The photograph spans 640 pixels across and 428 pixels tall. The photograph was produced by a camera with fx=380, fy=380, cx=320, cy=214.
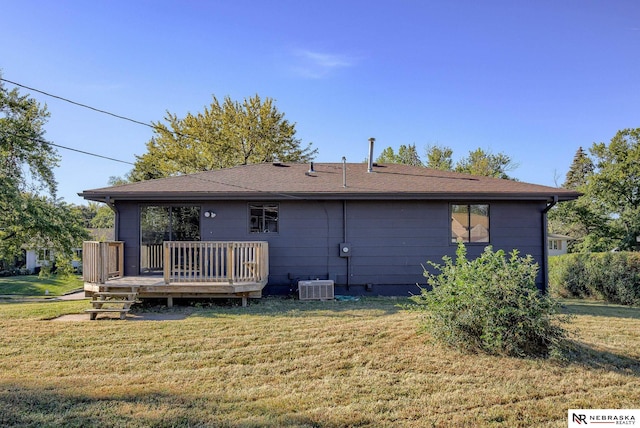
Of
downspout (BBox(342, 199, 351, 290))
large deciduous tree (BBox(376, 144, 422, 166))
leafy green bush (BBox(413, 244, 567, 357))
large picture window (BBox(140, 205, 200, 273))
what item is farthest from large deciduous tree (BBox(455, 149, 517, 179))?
leafy green bush (BBox(413, 244, 567, 357))

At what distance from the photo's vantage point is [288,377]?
402cm

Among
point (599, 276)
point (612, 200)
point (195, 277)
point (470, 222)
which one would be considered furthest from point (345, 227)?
point (612, 200)

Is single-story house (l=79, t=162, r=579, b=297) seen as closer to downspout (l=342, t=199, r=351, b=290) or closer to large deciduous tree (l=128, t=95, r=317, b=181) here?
downspout (l=342, t=199, r=351, b=290)

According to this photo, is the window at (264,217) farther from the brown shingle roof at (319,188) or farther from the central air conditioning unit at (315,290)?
the central air conditioning unit at (315,290)

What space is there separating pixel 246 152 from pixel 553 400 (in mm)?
23093

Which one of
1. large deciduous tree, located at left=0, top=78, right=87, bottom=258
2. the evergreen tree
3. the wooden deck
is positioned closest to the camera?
the wooden deck

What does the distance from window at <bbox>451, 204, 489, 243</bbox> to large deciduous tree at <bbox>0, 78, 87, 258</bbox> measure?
49.8 feet

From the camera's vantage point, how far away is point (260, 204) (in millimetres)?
9477

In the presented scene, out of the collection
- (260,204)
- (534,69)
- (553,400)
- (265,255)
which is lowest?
(553,400)

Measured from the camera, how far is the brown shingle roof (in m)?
8.89

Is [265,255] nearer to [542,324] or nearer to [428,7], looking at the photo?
[542,324]

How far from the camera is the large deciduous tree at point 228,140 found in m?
24.6

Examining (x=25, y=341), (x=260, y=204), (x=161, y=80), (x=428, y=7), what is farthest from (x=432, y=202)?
(x=161, y=80)

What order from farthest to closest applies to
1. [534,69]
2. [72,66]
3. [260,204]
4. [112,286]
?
1. [534,69]
2. [72,66]
3. [260,204]
4. [112,286]
